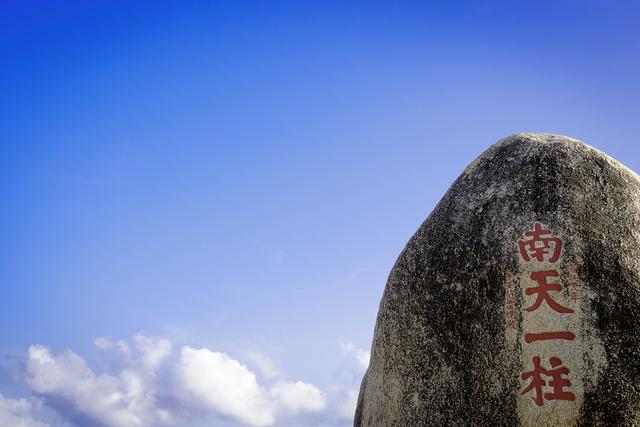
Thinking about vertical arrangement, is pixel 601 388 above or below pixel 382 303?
below

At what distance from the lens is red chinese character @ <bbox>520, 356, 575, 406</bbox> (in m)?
6.75

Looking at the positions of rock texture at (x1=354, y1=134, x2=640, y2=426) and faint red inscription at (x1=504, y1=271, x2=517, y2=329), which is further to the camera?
faint red inscription at (x1=504, y1=271, x2=517, y2=329)

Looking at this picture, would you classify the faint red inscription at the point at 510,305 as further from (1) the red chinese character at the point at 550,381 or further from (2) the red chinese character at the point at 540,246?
(1) the red chinese character at the point at 550,381

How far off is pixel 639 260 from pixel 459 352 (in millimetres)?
2228

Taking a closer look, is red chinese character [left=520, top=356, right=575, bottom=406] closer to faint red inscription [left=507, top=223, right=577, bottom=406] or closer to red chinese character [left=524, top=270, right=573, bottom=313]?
faint red inscription [left=507, top=223, right=577, bottom=406]

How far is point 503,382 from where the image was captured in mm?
6934

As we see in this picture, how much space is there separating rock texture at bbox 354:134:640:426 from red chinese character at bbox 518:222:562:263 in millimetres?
12

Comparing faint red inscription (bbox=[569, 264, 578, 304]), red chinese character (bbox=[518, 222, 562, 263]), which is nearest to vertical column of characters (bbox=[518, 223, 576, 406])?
red chinese character (bbox=[518, 222, 562, 263])

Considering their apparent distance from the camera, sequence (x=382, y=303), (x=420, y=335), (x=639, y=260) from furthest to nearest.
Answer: (x=382, y=303) → (x=420, y=335) → (x=639, y=260)

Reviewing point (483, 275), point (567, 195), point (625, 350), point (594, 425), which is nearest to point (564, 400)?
point (594, 425)

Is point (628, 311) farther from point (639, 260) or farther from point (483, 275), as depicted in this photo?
point (483, 275)

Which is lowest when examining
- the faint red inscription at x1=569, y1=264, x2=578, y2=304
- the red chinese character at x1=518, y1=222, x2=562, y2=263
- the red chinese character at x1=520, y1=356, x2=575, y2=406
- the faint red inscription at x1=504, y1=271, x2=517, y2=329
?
the red chinese character at x1=520, y1=356, x2=575, y2=406

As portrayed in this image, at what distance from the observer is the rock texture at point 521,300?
6781 millimetres

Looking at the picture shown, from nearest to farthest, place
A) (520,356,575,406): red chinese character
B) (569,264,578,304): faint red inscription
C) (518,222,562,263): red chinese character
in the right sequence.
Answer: (520,356,575,406): red chinese character → (569,264,578,304): faint red inscription → (518,222,562,263): red chinese character
